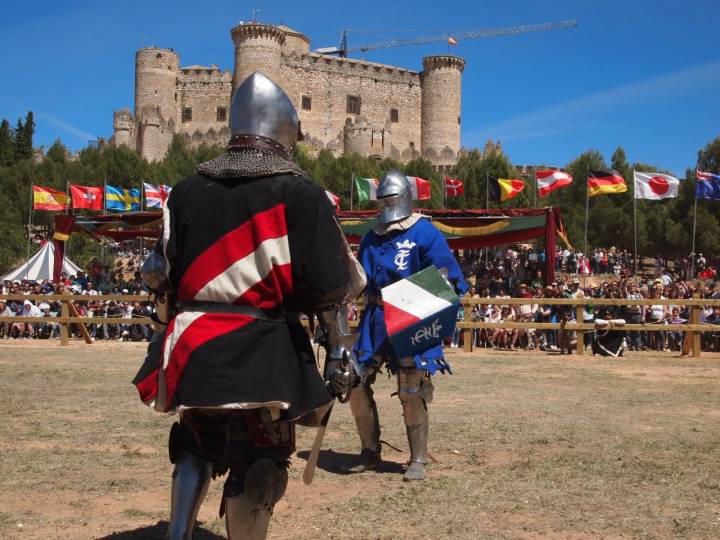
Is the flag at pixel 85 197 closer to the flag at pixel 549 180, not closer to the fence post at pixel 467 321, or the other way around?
the flag at pixel 549 180

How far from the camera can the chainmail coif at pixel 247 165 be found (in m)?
3.04

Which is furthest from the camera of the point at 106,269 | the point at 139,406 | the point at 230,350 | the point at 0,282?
the point at 106,269

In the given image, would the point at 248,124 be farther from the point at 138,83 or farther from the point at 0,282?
the point at 138,83

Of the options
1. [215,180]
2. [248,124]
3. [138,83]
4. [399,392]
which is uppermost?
[138,83]

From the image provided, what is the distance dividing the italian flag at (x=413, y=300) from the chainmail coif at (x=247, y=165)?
1.88m

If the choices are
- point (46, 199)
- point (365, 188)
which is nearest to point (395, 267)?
point (46, 199)

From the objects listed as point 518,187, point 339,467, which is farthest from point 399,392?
point 518,187

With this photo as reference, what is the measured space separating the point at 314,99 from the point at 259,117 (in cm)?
7187

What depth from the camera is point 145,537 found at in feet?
12.4

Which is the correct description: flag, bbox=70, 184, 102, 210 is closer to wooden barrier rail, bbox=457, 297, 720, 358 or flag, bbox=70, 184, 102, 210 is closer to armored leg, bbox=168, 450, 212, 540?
wooden barrier rail, bbox=457, 297, 720, 358

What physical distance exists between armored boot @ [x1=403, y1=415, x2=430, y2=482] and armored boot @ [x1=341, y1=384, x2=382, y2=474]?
337 millimetres

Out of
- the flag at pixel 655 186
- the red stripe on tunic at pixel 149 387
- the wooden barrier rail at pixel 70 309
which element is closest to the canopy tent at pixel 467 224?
the flag at pixel 655 186

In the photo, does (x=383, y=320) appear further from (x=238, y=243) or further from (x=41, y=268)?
(x=41, y=268)

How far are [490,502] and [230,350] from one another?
212cm
